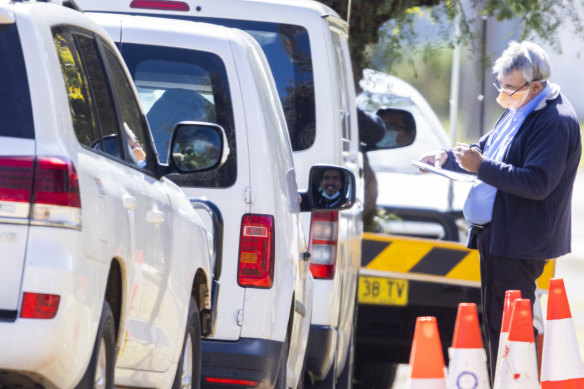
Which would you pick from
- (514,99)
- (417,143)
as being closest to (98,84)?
(514,99)

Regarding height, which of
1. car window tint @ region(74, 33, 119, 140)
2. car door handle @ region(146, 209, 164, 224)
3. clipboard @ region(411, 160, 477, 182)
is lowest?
car door handle @ region(146, 209, 164, 224)

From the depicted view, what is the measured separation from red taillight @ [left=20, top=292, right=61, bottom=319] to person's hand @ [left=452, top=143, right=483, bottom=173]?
3.12m

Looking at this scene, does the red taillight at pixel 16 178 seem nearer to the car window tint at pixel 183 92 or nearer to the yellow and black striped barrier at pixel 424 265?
the car window tint at pixel 183 92

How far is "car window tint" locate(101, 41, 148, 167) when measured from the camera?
5.14 meters

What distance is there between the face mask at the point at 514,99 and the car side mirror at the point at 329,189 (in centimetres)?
79

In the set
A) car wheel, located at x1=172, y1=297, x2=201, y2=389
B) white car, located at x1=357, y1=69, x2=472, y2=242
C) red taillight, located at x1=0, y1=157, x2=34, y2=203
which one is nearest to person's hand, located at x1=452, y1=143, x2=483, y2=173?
car wheel, located at x1=172, y1=297, x2=201, y2=389

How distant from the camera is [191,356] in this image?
583 cm

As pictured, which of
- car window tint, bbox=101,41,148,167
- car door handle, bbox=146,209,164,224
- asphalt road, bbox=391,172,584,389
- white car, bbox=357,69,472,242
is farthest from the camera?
asphalt road, bbox=391,172,584,389

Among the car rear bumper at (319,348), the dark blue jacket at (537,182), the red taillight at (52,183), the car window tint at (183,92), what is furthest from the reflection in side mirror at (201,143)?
the car rear bumper at (319,348)

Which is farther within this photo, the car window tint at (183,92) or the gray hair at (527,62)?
the gray hair at (527,62)

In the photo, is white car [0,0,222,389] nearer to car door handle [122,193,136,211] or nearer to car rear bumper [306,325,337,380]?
car door handle [122,193,136,211]

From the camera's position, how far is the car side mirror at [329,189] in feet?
22.2

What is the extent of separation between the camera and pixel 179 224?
212 inches

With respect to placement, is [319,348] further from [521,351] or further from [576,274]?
[576,274]
